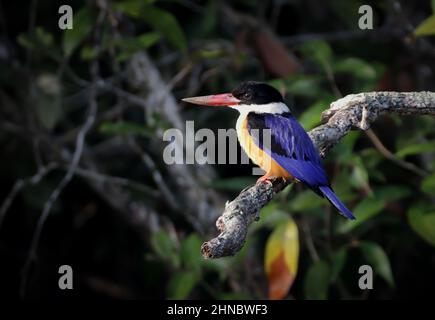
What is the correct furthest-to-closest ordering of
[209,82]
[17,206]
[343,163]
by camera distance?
[17,206], [209,82], [343,163]

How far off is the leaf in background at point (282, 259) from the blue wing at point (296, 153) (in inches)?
25.3

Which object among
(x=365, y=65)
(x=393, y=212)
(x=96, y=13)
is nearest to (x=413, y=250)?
(x=393, y=212)

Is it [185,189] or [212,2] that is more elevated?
[212,2]

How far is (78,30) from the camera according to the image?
3.65 meters

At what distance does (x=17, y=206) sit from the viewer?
5160mm

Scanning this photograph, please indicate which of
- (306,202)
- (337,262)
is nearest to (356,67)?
(306,202)

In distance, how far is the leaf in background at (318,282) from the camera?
11.8 ft

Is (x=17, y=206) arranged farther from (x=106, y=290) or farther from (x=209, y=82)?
(x=209, y=82)

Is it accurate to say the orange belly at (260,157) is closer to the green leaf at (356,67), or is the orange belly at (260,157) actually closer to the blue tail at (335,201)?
the blue tail at (335,201)

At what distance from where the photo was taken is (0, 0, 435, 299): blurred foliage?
142 inches

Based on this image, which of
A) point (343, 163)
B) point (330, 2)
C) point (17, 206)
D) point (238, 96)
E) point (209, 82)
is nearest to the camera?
point (238, 96)

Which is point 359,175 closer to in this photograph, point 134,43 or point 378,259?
point 378,259

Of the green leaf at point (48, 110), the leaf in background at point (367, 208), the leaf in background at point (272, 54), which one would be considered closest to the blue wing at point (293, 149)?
the leaf in background at point (367, 208)

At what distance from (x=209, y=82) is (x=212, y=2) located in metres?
0.49
